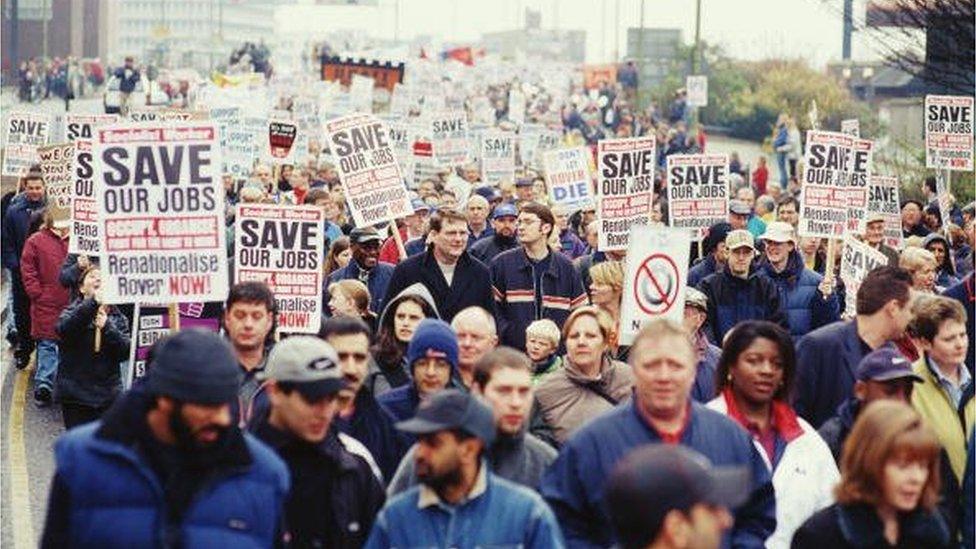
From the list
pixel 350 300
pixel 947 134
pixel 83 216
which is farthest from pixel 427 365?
pixel 947 134

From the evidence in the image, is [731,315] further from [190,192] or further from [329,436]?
[329,436]

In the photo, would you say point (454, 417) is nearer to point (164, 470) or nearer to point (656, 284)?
point (164, 470)

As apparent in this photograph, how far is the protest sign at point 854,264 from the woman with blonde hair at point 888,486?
380 inches

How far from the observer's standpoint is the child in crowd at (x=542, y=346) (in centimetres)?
1269

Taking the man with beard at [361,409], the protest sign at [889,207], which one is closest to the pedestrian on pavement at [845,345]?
the man with beard at [361,409]

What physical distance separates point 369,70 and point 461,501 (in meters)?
46.8

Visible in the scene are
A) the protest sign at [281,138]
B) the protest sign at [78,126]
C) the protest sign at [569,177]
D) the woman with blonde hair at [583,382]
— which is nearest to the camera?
the woman with blonde hair at [583,382]

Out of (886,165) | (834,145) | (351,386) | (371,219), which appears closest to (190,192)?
(351,386)

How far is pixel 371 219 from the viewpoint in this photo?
19.2 m

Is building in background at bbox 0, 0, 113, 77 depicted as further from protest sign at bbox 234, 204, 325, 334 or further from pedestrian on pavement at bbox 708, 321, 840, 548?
pedestrian on pavement at bbox 708, 321, 840, 548

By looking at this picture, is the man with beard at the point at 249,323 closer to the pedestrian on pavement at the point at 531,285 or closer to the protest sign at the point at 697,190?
the pedestrian on pavement at the point at 531,285

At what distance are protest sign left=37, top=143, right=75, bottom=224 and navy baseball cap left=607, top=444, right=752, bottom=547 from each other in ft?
49.4

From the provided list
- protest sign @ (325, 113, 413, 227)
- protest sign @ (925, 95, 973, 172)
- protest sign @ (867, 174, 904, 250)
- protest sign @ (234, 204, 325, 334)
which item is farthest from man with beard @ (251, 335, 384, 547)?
protest sign @ (925, 95, 973, 172)

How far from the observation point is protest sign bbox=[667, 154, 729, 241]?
70.7 ft
